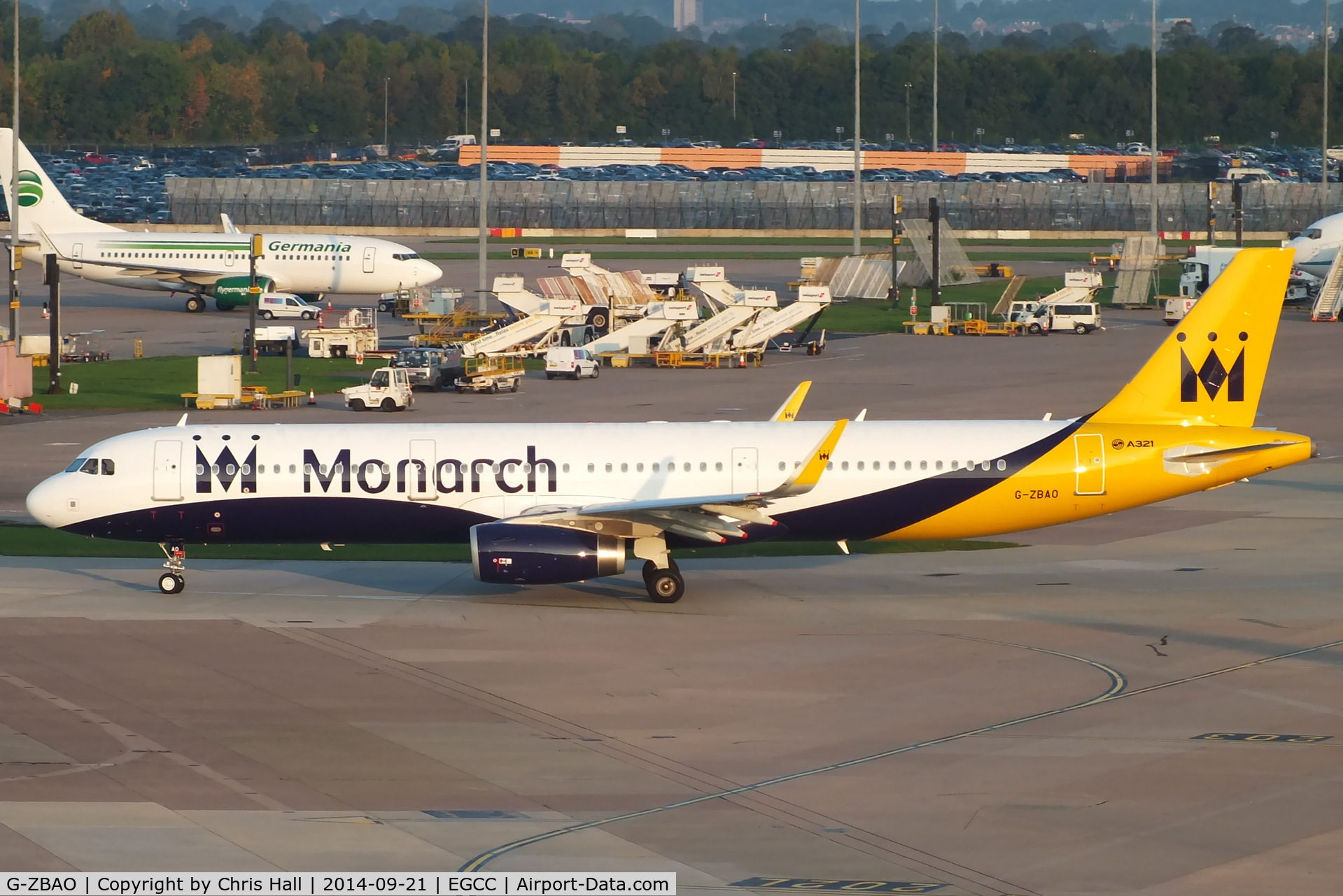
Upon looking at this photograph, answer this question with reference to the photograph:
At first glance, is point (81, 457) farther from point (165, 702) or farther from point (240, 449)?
point (165, 702)

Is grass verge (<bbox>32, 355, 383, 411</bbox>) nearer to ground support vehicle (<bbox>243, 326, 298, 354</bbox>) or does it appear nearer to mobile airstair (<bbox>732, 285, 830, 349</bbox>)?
ground support vehicle (<bbox>243, 326, 298, 354</bbox>)

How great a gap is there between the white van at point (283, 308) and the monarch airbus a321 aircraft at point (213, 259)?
185cm

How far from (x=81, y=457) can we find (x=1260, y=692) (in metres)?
24.7

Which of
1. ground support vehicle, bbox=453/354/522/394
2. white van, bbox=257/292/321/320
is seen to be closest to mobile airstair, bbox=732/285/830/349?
ground support vehicle, bbox=453/354/522/394

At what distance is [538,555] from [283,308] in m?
65.0

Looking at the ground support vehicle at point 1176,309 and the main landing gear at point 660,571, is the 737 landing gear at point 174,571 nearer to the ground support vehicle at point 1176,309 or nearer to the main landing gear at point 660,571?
the main landing gear at point 660,571

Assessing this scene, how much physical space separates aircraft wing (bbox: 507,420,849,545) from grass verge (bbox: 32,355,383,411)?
35.6 m

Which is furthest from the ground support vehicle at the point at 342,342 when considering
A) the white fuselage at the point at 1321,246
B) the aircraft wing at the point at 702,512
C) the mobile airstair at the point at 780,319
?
the white fuselage at the point at 1321,246

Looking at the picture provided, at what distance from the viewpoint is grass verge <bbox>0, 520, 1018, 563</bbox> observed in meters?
41.9

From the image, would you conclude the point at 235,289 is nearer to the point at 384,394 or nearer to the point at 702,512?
the point at 384,394

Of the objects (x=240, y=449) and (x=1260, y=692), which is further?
(x=240, y=449)

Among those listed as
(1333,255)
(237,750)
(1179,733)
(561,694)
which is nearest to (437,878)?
A: (237,750)

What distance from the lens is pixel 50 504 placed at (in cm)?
3659

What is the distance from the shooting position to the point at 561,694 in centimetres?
2906
